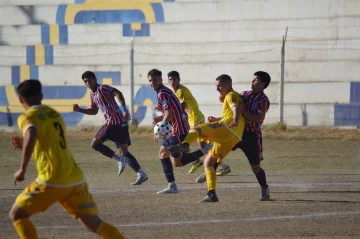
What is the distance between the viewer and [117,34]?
26.1 meters

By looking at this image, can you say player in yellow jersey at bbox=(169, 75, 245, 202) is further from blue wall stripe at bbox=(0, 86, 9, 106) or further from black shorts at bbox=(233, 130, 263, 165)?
blue wall stripe at bbox=(0, 86, 9, 106)

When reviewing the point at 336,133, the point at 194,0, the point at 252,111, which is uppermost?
the point at 194,0

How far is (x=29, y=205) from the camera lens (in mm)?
6309

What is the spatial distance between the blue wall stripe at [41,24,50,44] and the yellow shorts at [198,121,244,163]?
17.4m

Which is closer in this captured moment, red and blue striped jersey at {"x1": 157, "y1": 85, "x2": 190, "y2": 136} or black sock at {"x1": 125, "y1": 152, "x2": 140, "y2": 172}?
red and blue striped jersey at {"x1": 157, "y1": 85, "x2": 190, "y2": 136}

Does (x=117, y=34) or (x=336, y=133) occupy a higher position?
(x=117, y=34)

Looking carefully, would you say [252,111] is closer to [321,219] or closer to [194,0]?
[321,219]

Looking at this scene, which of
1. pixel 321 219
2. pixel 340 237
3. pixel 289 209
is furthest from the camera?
pixel 289 209

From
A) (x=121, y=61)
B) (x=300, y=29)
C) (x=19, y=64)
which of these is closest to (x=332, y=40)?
(x=300, y=29)

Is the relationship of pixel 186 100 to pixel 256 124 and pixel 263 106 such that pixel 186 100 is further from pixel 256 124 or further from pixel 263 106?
pixel 263 106

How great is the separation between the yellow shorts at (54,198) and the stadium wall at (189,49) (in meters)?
17.1

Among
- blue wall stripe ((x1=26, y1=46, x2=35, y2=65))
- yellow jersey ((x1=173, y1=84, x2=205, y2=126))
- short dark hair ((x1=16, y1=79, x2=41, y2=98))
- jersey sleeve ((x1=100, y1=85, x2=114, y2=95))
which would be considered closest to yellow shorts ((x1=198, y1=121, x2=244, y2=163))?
yellow jersey ((x1=173, y1=84, x2=205, y2=126))

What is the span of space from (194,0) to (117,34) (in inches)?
117

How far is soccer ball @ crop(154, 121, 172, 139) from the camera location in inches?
423
